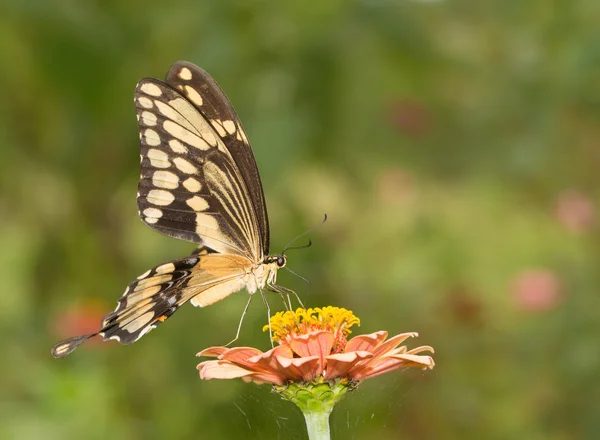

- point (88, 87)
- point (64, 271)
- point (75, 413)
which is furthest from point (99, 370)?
point (88, 87)

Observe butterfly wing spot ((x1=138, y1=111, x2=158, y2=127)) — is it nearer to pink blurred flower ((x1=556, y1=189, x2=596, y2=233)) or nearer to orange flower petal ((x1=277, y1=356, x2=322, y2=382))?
orange flower petal ((x1=277, y1=356, x2=322, y2=382))

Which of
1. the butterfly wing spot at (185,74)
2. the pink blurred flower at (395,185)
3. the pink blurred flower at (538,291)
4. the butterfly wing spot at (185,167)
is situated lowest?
the pink blurred flower at (538,291)

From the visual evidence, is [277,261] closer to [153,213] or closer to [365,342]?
[153,213]

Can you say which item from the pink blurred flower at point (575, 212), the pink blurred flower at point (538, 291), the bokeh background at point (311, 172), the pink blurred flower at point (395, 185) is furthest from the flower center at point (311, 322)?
the pink blurred flower at point (395, 185)

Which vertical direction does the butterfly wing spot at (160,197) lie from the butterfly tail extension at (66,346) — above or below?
above

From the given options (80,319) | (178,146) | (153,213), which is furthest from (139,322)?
(80,319)

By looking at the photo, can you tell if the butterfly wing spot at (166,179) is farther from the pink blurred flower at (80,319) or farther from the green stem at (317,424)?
the pink blurred flower at (80,319)
